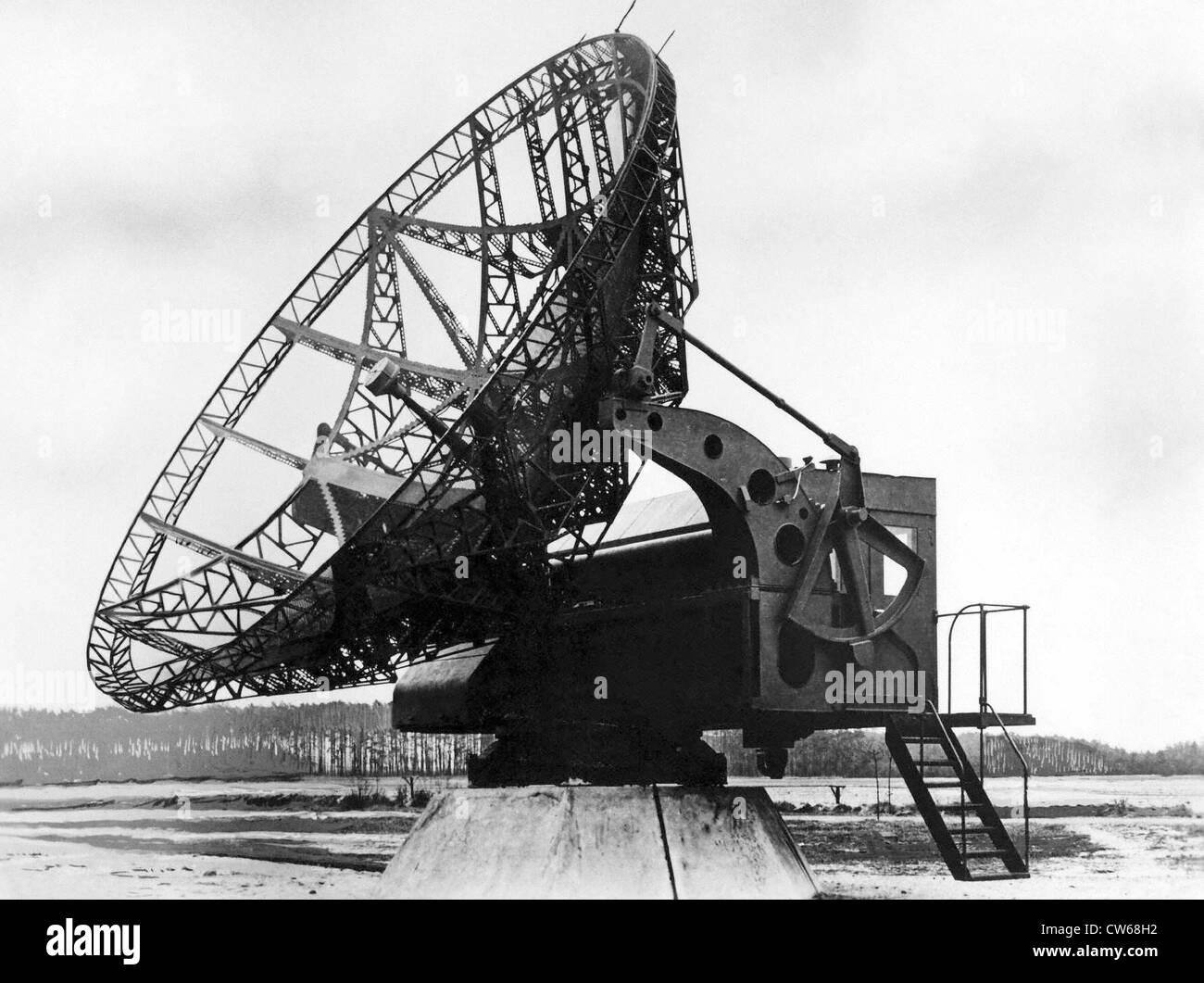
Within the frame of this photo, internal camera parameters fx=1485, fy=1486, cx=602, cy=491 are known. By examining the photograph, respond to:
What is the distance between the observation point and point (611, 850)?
20344 millimetres

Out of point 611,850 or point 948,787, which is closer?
point 948,787

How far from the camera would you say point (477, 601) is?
20984 mm

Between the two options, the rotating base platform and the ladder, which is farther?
the rotating base platform

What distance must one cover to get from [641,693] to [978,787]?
4885 mm

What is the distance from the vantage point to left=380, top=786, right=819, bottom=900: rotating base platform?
20.1m

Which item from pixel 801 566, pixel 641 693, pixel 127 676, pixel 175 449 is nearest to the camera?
pixel 801 566

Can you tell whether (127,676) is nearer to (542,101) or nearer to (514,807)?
(514,807)

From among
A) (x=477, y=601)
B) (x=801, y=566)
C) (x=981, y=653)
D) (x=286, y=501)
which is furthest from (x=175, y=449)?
(x=981, y=653)

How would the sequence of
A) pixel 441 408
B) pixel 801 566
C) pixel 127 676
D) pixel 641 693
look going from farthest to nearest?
pixel 127 676, pixel 441 408, pixel 641 693, pixel 801 566

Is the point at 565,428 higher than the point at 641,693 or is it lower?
higher

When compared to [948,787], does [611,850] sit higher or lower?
lower

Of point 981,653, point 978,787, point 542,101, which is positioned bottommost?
point 978,787

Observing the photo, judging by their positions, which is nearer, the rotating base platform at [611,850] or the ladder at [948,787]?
the ladder at [948,787]

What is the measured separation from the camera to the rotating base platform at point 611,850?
66.1 feet
